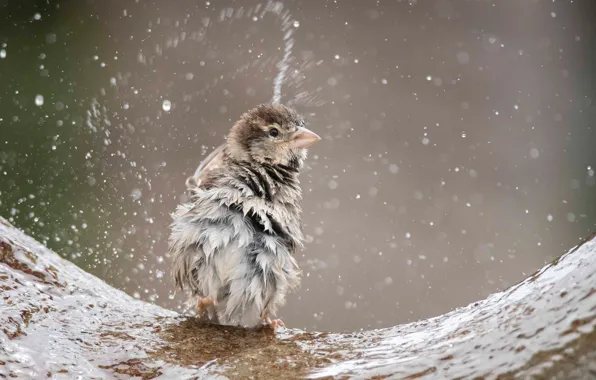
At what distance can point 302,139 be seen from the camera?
2.76m

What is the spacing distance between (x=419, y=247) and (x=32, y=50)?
3.41 m

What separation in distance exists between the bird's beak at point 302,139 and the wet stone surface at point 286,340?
0.79 m

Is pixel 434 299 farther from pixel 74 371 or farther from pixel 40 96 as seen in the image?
pixel 74 371

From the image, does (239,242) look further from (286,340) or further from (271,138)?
(271,138)

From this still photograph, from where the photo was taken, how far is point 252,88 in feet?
18.7

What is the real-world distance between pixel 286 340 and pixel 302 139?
0.93 metres

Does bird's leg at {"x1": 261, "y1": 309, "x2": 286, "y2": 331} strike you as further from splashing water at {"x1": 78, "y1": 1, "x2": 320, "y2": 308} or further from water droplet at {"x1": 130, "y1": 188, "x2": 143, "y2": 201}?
water droplet at {"x1": 130, "y1": 188, "x2": 143, "y2": 201}

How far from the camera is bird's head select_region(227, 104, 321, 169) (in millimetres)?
2656

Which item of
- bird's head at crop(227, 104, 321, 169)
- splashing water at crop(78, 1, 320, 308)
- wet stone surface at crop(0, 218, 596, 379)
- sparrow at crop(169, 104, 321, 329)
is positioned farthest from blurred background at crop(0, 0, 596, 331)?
wet stone surface at crop(0, 218, 596, 379)

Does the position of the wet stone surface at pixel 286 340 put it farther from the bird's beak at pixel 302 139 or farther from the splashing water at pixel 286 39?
the splashing water at pixel 286 39

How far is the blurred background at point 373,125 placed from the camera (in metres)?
5.31

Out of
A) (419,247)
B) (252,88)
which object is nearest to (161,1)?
(252,88)

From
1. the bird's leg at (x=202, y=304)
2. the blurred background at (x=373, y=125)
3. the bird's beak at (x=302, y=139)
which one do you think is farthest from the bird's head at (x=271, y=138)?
the blurred background at (x=373, y=125)

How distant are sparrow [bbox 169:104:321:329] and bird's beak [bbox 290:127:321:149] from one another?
0.18m
